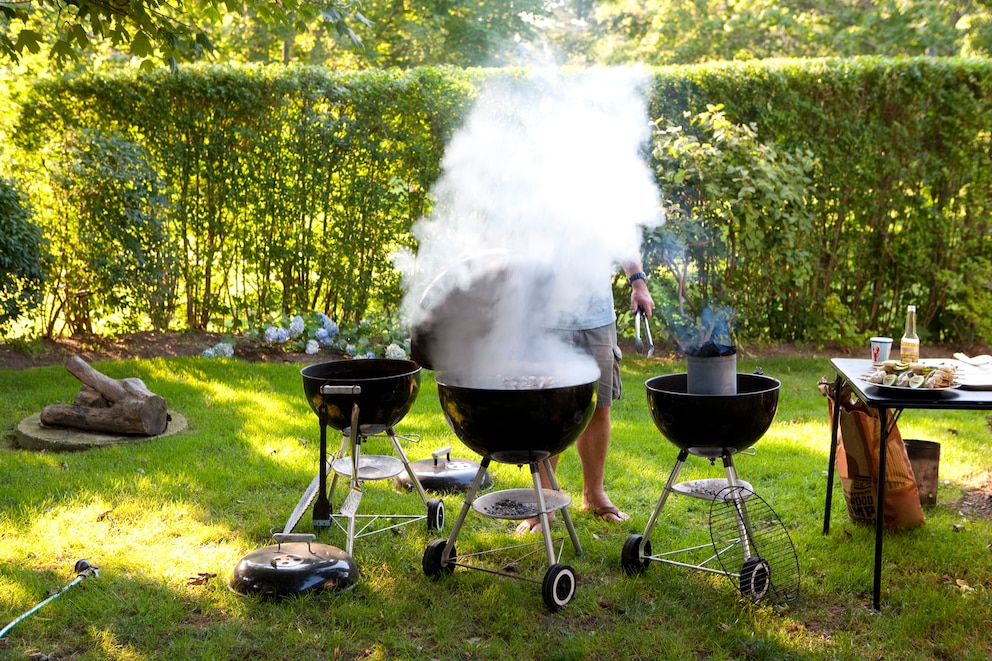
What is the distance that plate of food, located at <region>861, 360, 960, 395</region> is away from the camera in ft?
9.67

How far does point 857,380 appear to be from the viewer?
3.21 meters

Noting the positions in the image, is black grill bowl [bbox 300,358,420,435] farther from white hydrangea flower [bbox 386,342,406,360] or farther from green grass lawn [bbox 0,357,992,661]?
white hydrangea flower [bbox 386,342,406,360]

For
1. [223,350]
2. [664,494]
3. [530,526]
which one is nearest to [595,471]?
[530,526]

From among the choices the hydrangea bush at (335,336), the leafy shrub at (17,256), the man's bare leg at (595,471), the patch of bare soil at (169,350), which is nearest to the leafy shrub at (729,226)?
the patch of bare soil at (169,350)

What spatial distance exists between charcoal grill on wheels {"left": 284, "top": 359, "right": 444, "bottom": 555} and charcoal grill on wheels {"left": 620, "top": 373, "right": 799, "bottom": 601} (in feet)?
3.24

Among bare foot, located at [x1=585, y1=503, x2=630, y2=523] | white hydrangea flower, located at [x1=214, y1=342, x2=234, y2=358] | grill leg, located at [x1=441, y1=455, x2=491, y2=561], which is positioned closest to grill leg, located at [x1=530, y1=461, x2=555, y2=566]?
grill leg, located at [x1=441, y1=455, x2=491, y2=561]

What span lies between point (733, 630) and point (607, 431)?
3.74 ft

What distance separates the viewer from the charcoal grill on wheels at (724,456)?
298cm

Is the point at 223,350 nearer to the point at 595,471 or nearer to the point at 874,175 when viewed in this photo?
the point at 595,471

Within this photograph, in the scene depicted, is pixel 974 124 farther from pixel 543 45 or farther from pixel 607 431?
pixel 543 45

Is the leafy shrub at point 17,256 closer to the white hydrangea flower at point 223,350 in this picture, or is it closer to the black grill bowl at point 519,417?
the white hydrangea flower at point 223,350

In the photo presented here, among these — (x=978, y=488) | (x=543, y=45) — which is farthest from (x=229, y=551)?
(x=543, y=45)

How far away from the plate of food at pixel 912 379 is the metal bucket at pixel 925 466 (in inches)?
34.9

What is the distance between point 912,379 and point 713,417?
701 mm
